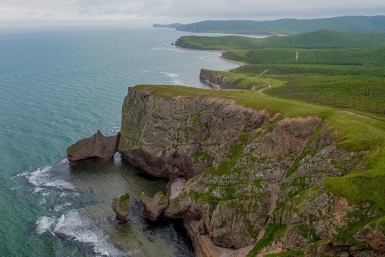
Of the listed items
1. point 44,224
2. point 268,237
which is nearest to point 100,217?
point 44,224

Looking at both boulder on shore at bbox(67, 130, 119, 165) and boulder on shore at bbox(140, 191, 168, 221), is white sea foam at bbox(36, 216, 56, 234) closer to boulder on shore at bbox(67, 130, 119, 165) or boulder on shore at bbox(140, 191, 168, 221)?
boulder on shore at bbox(140, 191, 168, 221)

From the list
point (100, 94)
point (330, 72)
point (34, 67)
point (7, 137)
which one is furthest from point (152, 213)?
point (34, 67)

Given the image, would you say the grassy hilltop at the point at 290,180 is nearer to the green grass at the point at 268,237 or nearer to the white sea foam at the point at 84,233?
the green grass at the point at 268,237

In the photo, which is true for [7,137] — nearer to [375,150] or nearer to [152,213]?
[152,213]

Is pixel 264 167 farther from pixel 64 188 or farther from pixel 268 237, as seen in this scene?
pixel 64 188

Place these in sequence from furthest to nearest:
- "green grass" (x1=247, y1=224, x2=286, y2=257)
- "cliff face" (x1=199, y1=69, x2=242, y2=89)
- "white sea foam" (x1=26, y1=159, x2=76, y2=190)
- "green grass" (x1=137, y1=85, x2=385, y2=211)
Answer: "cliff face" (x1=199, y1=69, x2=242, y2=89), "white sea foam" (x1=26, y1=159, x2=76, y2=190), "green grass" (x1=247, y1=224, x2=286, y2=257), "green grass" (x1=137, y1=85, x2=385, y2=211)

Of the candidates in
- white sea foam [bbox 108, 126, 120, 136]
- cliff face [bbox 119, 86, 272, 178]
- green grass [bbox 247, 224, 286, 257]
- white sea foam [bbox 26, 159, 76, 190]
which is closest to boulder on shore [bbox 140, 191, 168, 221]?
cliff face [bbox 119, 86, 272, 178]
